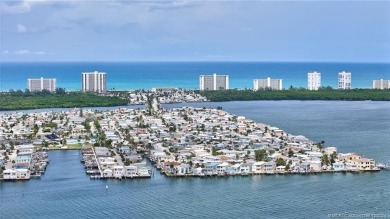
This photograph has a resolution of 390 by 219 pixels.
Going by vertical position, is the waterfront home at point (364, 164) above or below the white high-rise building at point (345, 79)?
below

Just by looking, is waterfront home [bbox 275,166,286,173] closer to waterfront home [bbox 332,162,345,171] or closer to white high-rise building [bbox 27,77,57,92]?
waterfront home [bbox 332,162,345,171]

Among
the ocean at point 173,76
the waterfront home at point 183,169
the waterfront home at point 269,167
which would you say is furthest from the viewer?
the ocean at point 173,76

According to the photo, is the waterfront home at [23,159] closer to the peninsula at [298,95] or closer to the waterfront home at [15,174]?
the waterfront home at [15,174]

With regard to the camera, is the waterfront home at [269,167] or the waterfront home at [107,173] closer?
the waterfront home at [107,173]

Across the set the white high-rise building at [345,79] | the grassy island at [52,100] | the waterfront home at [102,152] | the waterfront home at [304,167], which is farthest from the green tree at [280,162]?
the white high-rise building at [345,79]

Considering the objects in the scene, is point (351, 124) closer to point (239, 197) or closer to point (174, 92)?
point (239, 197)

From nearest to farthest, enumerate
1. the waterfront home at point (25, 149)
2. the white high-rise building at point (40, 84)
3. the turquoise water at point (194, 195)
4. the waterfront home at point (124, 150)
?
the turquoise water at point (194, 195)
the waterfront home at point (25, 149)
the waterfront home at point (124, 150)
the white high-rise building at point (40, 84)

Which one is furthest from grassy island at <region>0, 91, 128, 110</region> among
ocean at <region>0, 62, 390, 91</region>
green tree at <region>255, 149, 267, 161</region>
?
green tree at <region>255, 149, 267, 161</region>

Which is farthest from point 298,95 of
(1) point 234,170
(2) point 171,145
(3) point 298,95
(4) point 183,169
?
(4) point 183,169
